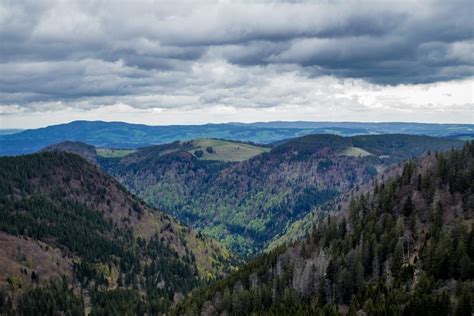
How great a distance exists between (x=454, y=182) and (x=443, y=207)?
1791 centimetres

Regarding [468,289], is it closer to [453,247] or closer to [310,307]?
[453,247]

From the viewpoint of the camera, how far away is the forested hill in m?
125

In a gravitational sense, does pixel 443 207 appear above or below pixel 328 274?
above

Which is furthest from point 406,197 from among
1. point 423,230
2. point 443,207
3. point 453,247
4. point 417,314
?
point 417,314

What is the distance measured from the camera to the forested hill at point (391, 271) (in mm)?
125062

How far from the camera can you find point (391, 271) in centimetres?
14862

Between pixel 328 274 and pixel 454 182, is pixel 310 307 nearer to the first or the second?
pixel 328 274

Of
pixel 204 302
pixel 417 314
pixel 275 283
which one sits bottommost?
pixel 204 302

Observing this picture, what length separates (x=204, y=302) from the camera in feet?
635

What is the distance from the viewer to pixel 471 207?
6993 inches

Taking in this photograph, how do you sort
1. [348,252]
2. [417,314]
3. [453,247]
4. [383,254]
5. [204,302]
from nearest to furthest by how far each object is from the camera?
[417,314]
[453,247]
[383,254]
[348,252]
[204,302]

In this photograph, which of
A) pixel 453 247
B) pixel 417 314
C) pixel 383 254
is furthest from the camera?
pixel 383 254

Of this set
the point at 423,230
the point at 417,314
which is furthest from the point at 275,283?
the point at 417,314

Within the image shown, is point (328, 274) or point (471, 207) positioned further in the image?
point (471, 207)
